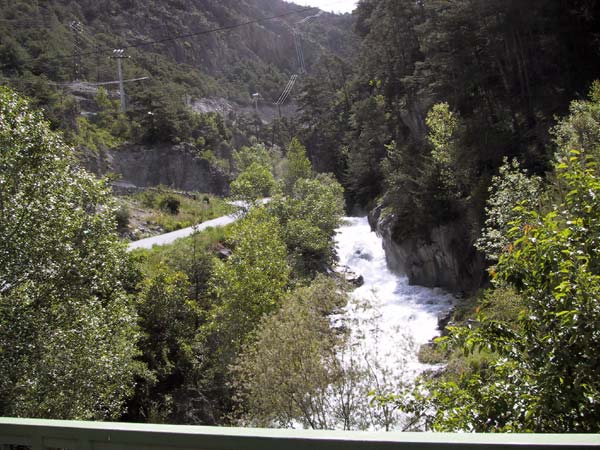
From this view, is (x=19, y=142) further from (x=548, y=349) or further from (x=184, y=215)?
(x=184, y=215)

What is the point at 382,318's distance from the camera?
21.1 meters

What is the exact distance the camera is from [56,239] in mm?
10203

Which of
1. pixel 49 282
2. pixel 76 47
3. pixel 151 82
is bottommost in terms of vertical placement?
pixel 49 282

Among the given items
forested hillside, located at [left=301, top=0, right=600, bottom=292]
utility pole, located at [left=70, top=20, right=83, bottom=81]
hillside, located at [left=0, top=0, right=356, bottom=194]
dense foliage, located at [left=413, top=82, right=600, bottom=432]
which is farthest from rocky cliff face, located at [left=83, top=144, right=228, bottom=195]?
dense foliage, located at [left=413, top=82, right=600, bottom=432]

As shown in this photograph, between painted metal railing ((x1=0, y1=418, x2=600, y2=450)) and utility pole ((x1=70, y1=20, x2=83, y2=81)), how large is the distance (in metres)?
65.6

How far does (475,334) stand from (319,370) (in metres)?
6.26

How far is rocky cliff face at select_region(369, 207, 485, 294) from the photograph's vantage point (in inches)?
1008

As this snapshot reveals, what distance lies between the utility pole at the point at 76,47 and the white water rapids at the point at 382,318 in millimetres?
43386

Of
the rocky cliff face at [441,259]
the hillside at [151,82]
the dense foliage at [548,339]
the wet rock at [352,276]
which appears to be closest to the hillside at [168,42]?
the hillside at [151,82]

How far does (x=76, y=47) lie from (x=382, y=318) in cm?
6372

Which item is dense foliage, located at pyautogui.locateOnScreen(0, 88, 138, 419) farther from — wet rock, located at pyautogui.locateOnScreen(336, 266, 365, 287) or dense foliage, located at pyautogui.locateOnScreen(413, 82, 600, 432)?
wet rock, located at pyautogui.locateOnScreen(336, 266, 365, 287)

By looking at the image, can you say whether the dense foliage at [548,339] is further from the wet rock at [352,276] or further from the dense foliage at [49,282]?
the wet rock at [352,276]

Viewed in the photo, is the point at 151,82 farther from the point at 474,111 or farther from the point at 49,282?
the point at 49,282

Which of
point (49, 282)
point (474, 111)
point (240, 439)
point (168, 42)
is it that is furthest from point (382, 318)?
point (168, 42)
